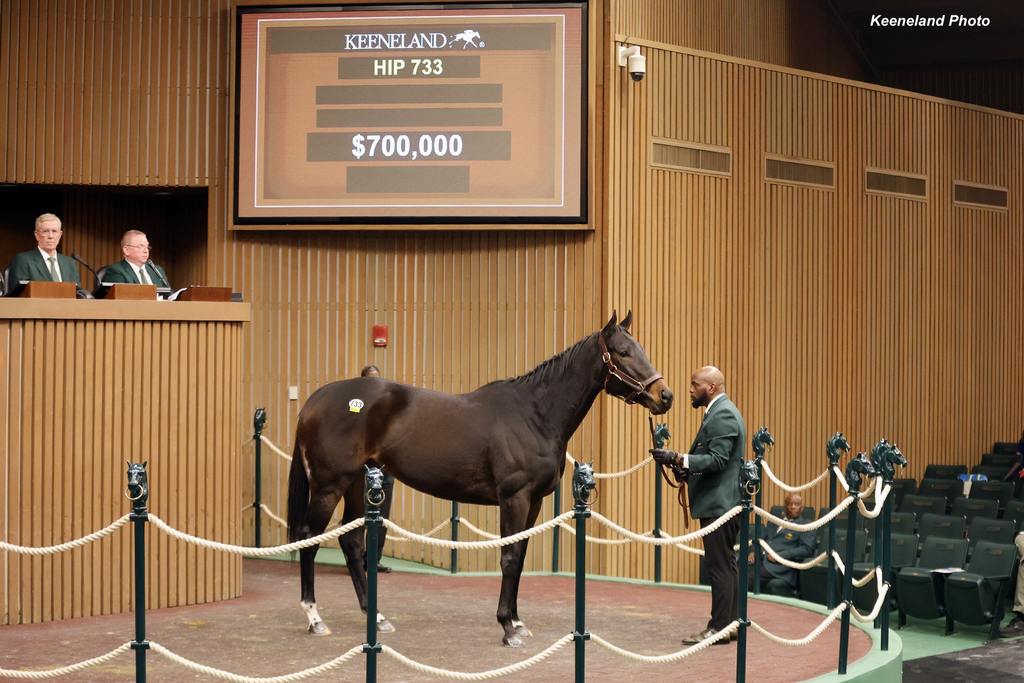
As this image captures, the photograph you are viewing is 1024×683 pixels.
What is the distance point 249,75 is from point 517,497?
596 centimetres

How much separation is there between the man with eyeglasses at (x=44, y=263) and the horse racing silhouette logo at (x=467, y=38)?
4383 millimetres

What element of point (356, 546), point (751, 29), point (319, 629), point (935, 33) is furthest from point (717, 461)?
point (935, 33)

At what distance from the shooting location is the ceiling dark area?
18.0 metres

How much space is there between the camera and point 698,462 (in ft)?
24.2

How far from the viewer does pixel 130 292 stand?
8.39 metres

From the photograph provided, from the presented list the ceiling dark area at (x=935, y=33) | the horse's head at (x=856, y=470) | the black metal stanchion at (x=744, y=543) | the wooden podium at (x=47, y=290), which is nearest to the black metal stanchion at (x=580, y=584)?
the black metal stanchion at (x=744, y=543)

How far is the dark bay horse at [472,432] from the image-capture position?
752 centimetres

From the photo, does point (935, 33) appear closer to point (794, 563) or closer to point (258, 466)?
point (794, 563)

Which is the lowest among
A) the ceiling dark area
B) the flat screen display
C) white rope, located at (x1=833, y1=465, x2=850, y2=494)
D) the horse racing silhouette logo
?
white rope, located at (x1=833, y1=465, x2=850, y2=494)

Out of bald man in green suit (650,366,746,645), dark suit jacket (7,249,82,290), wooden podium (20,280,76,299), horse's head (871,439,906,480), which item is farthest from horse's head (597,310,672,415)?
dark suit jacket (7,249,82,290)

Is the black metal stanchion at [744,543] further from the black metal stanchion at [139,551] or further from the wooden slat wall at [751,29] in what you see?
the wooden slat wall at [751,29]

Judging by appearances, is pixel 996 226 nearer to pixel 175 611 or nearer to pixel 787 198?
pixel 787 198

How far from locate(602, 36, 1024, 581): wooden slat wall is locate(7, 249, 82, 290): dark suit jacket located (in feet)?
16.3

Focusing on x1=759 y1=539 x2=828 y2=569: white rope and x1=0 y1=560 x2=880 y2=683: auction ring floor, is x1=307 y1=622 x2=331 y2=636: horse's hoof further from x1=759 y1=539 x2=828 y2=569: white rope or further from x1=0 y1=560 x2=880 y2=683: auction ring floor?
x1=759 y1=539 x2=828 y2=569: white rope
